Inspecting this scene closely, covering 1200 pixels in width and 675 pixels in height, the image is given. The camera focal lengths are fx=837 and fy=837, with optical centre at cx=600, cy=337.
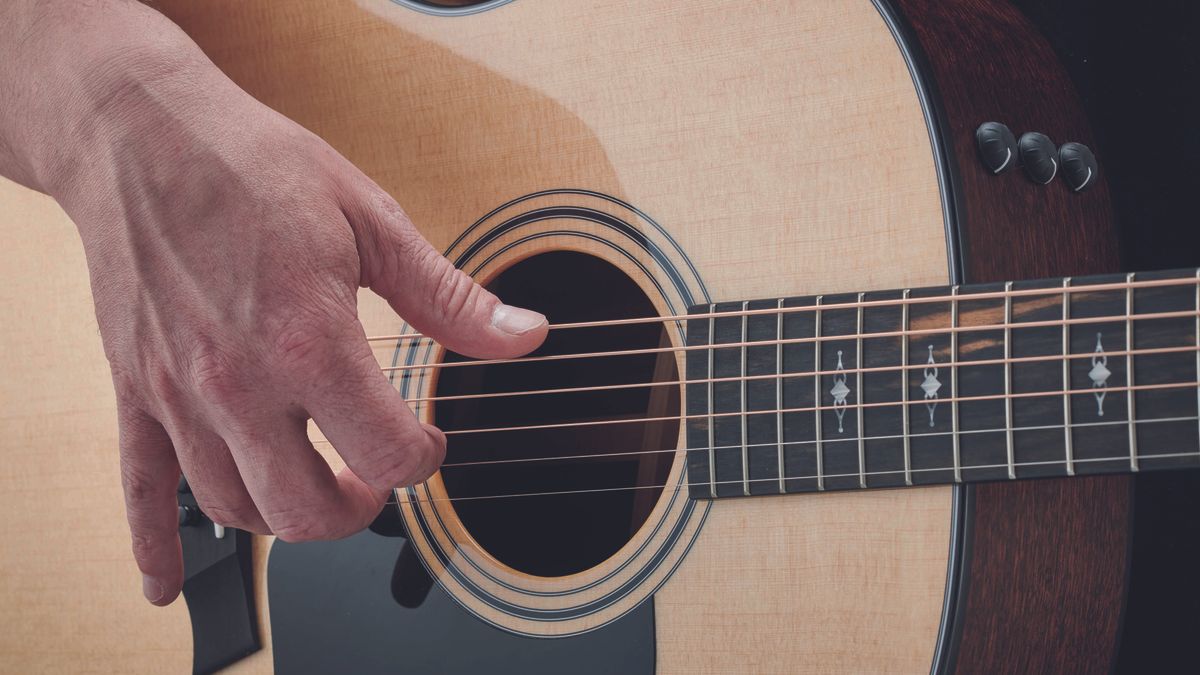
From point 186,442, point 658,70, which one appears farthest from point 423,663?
point 658,70

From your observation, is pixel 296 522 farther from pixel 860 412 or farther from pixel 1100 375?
pixel 1100 375

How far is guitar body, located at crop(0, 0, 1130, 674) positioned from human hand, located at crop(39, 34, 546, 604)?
18 cm

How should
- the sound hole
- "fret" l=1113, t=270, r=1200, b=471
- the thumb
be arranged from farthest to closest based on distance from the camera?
the sound hole < the thumb < "fret" l=1113, t=270, r=1200, b=471

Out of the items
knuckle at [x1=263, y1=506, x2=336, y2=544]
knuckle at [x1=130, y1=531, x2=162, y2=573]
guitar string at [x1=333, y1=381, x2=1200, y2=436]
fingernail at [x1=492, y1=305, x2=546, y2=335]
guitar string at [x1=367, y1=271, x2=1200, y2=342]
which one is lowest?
knuckle at [x1=130, y1=531, x2=162, y2=573]

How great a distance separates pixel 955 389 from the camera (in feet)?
2.21

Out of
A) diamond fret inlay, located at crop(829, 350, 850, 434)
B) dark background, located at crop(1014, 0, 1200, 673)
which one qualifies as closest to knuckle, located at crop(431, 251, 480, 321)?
diamond fret inlay, located at crop(829, 350, 850, 434)

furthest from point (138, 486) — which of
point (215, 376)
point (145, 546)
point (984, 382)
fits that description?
point (984, 382)

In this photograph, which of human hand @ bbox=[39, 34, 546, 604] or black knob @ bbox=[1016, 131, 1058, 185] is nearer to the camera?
human hand @ bbox=[39, 34, 546, 604]

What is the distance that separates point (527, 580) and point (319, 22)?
2.17 feet

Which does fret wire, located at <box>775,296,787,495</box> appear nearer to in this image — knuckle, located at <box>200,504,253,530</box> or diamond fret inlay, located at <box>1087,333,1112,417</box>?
diamond fret inlay, located at <box>1087,333,1112,417</box>

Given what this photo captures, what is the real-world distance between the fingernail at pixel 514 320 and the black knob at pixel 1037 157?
462 millimetres

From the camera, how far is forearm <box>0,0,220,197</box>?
70 centimetres

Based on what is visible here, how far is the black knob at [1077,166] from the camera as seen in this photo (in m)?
0.79

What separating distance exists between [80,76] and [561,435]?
56cm
